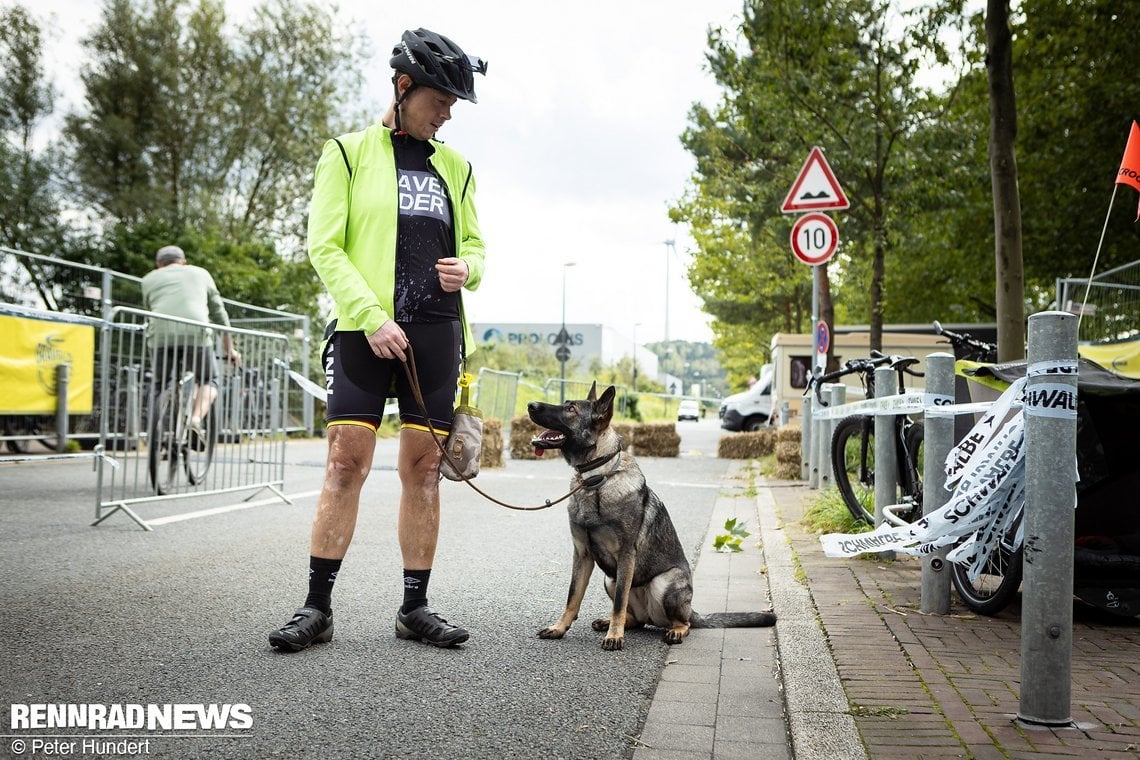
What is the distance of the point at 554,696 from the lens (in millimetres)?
3158

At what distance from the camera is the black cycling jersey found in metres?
3.80

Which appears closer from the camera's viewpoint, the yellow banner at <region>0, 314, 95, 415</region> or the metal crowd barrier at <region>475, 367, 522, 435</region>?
the yellow banner at <region>0, 314, 95, 415</region>

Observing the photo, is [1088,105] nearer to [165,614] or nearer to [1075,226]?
[1075,226]

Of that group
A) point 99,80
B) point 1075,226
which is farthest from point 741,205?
point 99,80

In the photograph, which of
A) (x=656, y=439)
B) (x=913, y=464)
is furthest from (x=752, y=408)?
(x=913, y=464)

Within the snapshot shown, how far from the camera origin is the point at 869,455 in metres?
7.10

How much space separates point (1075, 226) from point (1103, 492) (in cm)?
1653

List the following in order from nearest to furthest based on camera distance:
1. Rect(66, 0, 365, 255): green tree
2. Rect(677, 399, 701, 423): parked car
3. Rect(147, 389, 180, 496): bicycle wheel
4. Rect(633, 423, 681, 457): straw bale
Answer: Rect(147, 389, 180, 496): bicycle wheel < Rect(633, 423, 681, 457): straw bale < Rect(66, 0, 365, 255): green tree < Rect(677, 399, 701, 423): parked car

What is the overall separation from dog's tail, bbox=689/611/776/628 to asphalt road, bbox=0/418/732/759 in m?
0.23

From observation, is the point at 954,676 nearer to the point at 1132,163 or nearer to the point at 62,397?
the point at 1132,163

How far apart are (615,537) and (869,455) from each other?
3.74m

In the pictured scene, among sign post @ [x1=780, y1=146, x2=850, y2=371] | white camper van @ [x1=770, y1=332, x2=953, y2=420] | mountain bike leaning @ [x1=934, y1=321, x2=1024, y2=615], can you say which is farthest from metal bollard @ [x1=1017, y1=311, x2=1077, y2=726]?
white camper van @ [x1=770, y1=332, x2=953, y2=420]

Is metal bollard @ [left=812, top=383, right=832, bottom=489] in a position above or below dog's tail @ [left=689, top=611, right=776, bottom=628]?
above

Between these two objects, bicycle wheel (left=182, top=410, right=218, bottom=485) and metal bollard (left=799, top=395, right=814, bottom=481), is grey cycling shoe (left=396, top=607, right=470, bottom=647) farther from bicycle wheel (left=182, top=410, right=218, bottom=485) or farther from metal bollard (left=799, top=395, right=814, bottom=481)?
metal bollard (left=799, top=395, right=814, bottom=481)
